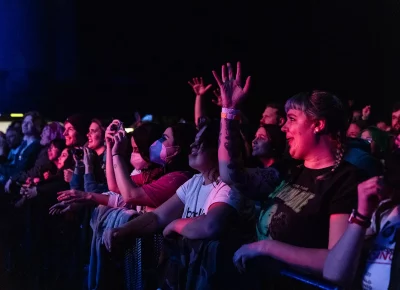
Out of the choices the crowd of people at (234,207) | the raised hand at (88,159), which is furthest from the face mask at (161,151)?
the raised hand at (88,159)

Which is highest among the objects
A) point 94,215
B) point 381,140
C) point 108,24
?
point 108,24

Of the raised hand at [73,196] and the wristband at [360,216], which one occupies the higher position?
the wristband at [360,216]

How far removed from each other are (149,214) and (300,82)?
10.5 m

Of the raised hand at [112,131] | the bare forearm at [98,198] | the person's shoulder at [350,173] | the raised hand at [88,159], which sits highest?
the person's shoulder at [350,173]

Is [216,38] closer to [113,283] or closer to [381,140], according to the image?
[381,140]

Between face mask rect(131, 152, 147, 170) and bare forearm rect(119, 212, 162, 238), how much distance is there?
895 mm

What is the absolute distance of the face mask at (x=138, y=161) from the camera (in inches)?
193

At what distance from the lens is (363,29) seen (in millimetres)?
11320

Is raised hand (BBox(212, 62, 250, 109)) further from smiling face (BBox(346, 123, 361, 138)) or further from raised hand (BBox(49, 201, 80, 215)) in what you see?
smiling face (BBox(346, 123, 361, 138))

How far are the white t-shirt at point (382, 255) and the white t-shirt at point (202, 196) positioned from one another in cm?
103

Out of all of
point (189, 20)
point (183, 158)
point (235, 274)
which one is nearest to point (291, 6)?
point (189, 20)

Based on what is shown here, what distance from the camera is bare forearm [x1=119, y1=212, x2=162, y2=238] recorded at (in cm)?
400

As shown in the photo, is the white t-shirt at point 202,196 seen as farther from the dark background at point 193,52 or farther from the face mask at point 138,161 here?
the dark background at point 193,52

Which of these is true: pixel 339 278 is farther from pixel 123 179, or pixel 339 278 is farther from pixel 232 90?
pixel 123 179
